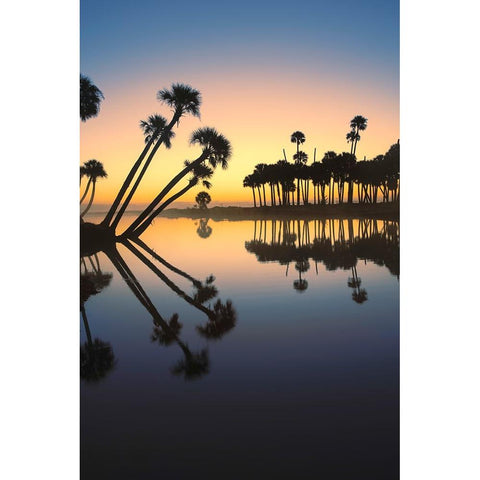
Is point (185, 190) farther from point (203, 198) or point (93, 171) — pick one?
point (203, 198)

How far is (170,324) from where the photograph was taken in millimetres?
7355

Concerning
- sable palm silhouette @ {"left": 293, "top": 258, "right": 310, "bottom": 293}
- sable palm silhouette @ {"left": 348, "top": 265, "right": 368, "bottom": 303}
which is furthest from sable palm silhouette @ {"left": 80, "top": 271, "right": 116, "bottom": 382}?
sable palm silhouette @ {"left": 348, "top": 265, "right": 368, "bottom": 303}

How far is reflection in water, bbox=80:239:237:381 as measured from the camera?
5367 millimetres

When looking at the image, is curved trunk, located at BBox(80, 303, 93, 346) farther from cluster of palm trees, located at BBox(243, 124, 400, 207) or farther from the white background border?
cluster of palm trees, located at BBox(243, 124, 400, 207)

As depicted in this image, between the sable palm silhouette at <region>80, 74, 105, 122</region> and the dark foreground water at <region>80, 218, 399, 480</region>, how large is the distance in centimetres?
1432

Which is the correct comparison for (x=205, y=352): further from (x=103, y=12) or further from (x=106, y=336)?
(x=103, y=12)

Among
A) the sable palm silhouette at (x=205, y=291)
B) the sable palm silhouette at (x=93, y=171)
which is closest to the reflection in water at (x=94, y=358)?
the sable palm silhouette at (x=205, y=291)

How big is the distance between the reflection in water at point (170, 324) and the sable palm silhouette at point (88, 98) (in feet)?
36.9
